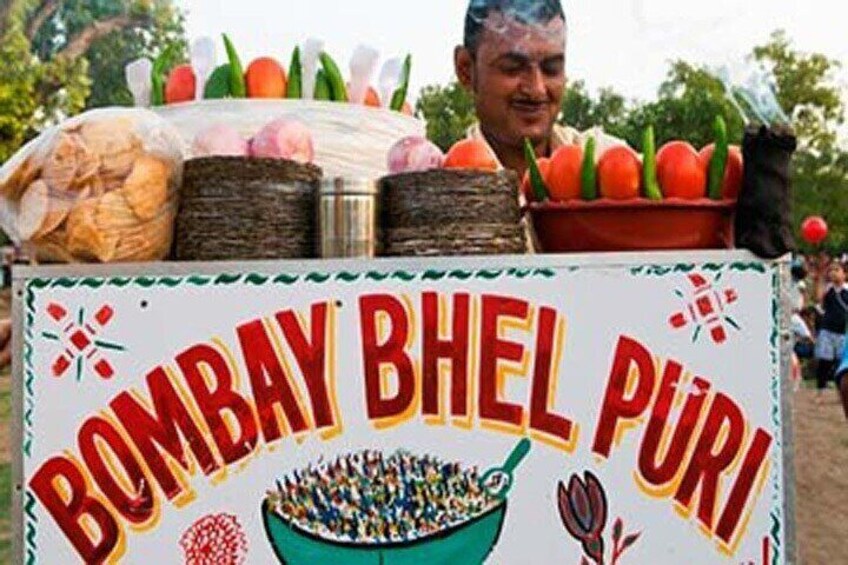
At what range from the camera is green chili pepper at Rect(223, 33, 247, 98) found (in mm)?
2574

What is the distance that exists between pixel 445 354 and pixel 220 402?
0.39 metres

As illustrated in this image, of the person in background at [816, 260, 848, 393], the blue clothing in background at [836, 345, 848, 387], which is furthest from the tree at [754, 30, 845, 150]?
the blue clothing in background at [836, 345, 848, 387]

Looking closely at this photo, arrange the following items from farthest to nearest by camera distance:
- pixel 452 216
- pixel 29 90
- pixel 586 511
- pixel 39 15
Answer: pixel 39 15
pixel 29 90
pixel 452 216
pixel 586 511

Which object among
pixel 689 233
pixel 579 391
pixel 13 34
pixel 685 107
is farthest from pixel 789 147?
pixel 685 107

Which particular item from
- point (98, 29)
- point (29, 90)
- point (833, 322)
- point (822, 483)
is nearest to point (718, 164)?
point (822, 483)

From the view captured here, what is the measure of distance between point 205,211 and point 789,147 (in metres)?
1.05

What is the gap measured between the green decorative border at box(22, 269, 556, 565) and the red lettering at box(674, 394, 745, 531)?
14.6 inches

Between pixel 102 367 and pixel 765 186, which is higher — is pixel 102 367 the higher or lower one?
the lower one

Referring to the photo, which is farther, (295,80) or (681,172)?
(295,80)

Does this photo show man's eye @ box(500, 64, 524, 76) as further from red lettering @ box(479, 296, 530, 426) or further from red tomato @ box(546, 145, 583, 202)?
red lettering @ box(479, 296, 530, 426)

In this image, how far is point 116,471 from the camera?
2129mm

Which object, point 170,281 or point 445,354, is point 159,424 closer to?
point 170,281

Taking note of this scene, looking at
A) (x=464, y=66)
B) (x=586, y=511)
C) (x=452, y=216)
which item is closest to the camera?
(x=586, y=511)

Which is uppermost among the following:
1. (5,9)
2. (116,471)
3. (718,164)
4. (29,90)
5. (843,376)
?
(5,9)
